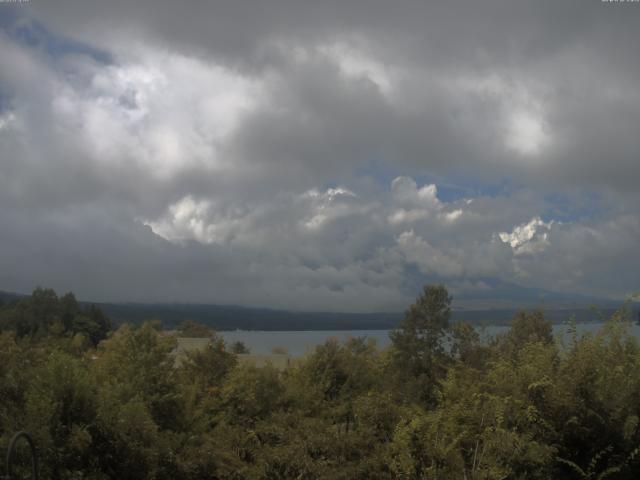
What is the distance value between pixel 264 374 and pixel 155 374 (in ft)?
22.0

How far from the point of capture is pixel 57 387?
10.9m

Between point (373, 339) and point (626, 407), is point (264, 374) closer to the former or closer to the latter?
point (626, 407)

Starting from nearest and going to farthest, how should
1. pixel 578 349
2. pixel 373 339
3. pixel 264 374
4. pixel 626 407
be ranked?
pixel 626 407, pixel 578 349, pixel 264 374, pixel 373 339

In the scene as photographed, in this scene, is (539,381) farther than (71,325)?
No

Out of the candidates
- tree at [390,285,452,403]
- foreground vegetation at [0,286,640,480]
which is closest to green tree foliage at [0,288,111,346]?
tree at [390,285,452,403]

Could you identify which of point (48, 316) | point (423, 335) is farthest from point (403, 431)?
point (48, 316)

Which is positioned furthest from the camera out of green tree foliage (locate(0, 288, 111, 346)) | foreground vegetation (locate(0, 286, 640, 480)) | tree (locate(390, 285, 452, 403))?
green tree foliage (locate(0, 288, 111, 346))

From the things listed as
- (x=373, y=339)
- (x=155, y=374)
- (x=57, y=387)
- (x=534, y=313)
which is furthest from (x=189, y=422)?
(x=534, y=313)

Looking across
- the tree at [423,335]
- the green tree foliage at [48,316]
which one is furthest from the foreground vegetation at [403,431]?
the green tree foliage at [48,316]

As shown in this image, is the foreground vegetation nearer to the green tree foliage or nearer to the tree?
the tree

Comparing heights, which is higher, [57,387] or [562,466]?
[57,387]

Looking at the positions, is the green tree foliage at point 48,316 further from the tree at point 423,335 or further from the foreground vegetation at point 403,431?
the foreground vegetation at point 403,431

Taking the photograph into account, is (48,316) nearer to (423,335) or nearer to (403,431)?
(423,335)

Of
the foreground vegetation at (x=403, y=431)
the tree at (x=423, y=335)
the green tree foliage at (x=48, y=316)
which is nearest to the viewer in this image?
the foreground vegetation at (x=403, y=431)
